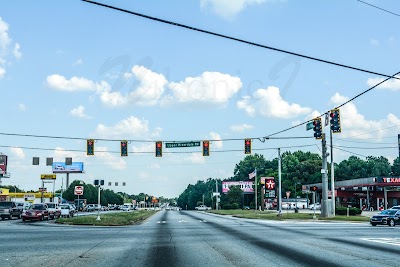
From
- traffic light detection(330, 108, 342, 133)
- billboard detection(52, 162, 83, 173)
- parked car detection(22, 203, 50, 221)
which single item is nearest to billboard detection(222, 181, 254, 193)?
billboard detection(52, 162, 83, 173)

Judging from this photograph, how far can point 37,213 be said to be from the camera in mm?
41219

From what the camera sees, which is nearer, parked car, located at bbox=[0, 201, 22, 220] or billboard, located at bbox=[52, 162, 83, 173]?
parked car, located at bbox=[0, 201, 22, 220]

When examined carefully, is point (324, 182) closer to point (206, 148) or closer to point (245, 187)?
point (206, 148)

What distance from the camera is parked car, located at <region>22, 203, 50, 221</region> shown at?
40.5 meters

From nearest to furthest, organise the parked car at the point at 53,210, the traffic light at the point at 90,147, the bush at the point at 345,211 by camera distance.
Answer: the traffic light at the point at 90,147
the parked car at the point at 53,210
the bush at the point at 345,211

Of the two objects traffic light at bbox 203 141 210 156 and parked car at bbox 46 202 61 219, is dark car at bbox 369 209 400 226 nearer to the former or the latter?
traffic light at bbox 203 141 210 156

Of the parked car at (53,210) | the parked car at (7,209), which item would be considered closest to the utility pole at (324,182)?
the parked car at (53,210)

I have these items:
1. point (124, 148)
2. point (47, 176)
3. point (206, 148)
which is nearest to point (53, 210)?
point (124, 148)

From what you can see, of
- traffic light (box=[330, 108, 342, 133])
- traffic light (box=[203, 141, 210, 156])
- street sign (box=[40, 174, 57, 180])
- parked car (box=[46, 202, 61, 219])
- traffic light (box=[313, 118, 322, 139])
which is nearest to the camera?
traffic light (box=[330, 108, 342, 133])

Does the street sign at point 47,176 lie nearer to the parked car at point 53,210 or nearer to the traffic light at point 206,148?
the parked car at point 53,210

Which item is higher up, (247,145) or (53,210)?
(247,145)

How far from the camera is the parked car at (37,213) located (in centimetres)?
4053

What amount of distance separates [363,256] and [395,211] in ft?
76.0

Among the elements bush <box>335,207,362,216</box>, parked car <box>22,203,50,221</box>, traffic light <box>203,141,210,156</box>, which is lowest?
bush <box>335,207,362,216</box>
